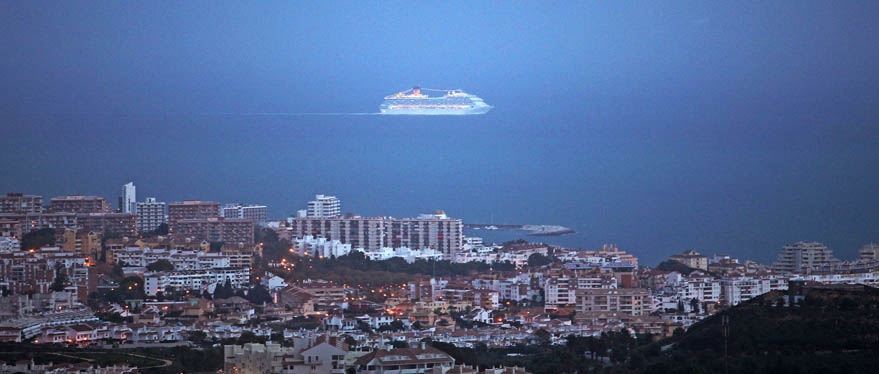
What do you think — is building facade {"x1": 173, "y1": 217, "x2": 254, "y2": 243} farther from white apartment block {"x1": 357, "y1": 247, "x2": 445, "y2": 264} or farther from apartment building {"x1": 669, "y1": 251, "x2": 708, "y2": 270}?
apartment building {"x1": 669, "y1": 251, "x2": 708, "y2": 270}

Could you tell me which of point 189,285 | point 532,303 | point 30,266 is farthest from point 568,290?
point 30,266

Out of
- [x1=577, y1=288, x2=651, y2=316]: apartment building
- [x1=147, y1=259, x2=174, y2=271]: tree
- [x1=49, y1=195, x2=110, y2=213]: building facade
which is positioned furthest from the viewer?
[x1=49, y1=195, x2=110, y2=213]: building facade

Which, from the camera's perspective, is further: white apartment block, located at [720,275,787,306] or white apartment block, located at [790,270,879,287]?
white apartment block, located at [790,270,879,287]

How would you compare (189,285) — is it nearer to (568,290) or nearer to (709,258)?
(568,290)

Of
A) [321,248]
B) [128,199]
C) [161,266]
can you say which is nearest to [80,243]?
[161,266]

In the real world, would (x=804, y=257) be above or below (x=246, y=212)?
below

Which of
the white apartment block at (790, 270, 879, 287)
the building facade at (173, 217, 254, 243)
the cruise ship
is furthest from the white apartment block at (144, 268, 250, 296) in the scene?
the cruise ship

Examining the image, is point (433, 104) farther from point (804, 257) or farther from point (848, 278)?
point (848, 278)
